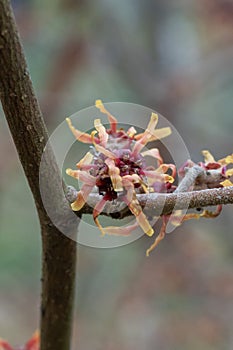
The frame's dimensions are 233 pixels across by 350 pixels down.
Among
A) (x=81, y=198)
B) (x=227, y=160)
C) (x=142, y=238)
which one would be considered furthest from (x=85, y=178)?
(x=142, y=238)

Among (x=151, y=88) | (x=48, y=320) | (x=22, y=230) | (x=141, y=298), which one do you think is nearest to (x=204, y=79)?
(x=151, y=88)

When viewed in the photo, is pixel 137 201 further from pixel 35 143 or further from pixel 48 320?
pixel 48 320

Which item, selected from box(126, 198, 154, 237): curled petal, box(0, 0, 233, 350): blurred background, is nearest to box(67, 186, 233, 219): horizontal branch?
box(126, 198, 154, 237): curled petal

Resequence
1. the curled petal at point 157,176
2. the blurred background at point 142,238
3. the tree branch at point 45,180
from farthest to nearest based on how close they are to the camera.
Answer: the blurred background at point 142,238 → the curled petal at point 157,176 → the tree branch at point 45,180

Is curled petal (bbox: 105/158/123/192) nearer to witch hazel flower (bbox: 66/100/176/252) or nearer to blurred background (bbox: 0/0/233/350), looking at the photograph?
witch hazel flower (bbox: 66/100/176/252)

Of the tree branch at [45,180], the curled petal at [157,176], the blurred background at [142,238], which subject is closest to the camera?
the tree branch at [45,180]

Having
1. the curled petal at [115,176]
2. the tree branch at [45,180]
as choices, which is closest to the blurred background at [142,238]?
the tree branch at [45,180]

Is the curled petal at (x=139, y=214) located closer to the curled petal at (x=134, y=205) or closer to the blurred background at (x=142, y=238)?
the curled petal at (x=134, y=205)
